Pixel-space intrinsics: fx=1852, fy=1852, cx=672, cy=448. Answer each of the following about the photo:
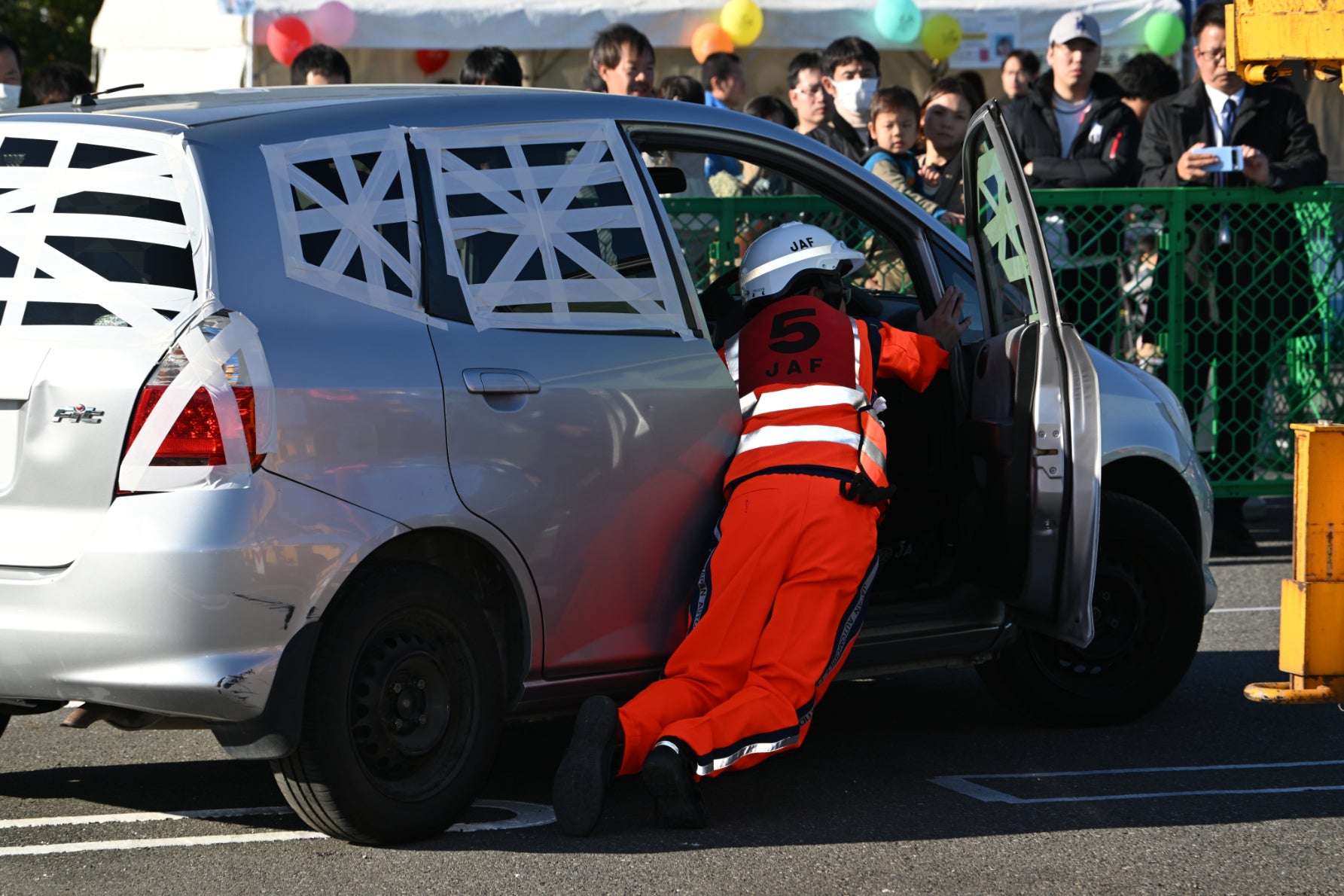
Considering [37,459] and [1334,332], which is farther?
[1334,332]

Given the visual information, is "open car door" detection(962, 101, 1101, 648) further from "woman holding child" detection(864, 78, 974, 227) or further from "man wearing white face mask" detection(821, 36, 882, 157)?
"man wearing white face mask" detection(821, 36, 882, 157)

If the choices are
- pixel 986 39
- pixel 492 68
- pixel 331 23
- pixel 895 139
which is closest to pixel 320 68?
pixel 492 68

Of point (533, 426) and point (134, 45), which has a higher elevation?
point (134, 45)

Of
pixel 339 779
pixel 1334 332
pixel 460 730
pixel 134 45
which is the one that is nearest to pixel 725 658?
pixel 460 730

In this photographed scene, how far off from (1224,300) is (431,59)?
589 centimetres

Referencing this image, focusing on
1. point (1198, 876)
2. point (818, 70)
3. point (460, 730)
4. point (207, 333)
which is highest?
point (818, 70)

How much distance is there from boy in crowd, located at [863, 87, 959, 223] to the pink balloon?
448 cm

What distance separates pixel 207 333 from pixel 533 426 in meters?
0.87

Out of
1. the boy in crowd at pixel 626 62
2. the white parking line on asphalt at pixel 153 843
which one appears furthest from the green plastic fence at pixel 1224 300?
the white parking line on asphalt at pixel 153 843

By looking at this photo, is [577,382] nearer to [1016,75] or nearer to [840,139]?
[840,139]

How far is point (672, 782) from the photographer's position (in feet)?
14.7

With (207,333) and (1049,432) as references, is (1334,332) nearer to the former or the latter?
(1049,432)

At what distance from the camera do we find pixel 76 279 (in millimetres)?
4109

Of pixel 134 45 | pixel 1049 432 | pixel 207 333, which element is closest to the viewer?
pixel 207 333
